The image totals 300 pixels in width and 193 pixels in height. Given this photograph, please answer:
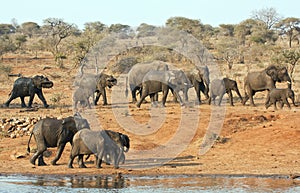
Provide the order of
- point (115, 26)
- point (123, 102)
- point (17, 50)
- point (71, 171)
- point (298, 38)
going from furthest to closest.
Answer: point (115, 26)
point (298, 38)
point (17, 50)
point (123, 102)
point (71, 171)

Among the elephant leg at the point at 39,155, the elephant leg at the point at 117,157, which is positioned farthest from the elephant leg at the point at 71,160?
the elephant leg at the point at 117,157

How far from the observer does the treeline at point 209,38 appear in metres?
39.4

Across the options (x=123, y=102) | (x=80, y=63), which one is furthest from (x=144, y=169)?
(x=80, y=63)

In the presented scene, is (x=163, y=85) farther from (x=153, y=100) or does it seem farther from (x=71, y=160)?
(x=71, y=160)

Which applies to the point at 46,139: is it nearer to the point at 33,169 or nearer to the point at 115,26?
the point at 33,169

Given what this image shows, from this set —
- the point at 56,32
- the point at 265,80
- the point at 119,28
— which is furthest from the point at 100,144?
the point at 119,28

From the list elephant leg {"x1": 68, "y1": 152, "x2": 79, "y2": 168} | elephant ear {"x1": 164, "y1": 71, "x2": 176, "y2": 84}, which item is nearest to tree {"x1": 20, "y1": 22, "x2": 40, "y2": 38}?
Result: elephant ear {"x1": 164, "y1": 71, "x2": 176, "y2": 84}

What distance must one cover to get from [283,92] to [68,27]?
29.4 metres

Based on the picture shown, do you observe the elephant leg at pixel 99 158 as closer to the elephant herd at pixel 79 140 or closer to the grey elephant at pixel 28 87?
the elephant herd at pixel 79 140

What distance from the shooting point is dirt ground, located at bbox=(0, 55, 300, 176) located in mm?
15172

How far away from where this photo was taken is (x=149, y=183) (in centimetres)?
1352

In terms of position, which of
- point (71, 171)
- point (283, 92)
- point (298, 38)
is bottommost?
point (71, 171)

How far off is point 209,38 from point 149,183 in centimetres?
4429

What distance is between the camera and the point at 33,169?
50.3ft
